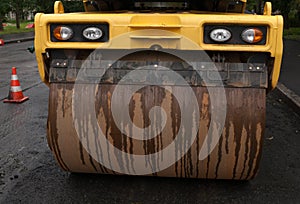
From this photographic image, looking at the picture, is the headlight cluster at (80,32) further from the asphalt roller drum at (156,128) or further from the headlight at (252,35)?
the headlight at (252,35)

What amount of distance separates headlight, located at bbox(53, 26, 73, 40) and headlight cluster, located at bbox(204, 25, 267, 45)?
106 cm

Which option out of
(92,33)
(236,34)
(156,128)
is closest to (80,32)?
(92,33)

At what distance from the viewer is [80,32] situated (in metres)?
2.93

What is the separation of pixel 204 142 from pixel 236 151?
0.27m

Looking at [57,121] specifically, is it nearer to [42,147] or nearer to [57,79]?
[57,79]

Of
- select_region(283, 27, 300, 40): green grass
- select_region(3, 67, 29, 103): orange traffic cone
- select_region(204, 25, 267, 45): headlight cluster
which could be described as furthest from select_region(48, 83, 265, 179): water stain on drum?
select_region(283, 27, 300, 40): green grass

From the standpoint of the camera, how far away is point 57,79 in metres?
2.97

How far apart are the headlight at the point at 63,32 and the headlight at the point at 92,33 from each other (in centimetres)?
11

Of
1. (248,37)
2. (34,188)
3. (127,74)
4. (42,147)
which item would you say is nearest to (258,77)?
(248,37)

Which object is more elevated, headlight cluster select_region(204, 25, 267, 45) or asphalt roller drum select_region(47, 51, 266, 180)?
headlight cluster select_region(204, 25, 267, 45)

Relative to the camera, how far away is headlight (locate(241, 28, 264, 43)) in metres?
2.79

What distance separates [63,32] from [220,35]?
1.22m

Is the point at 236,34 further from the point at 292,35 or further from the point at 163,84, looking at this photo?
the point at 292,35

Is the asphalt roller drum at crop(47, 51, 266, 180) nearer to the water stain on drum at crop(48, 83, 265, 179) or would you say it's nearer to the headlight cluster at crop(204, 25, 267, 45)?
the water stain on drum at crop(48, 83, 265, 179)
